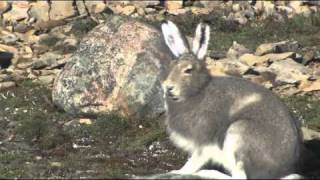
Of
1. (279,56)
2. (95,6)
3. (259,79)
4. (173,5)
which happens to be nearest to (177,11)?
(173,5)

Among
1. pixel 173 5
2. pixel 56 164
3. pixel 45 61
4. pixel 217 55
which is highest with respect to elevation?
pixel 56 164

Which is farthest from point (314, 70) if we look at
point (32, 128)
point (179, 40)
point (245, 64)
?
point (179, 40)

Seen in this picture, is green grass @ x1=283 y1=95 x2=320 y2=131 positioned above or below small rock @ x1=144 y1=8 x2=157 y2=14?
above

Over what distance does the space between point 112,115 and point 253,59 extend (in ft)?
22.1

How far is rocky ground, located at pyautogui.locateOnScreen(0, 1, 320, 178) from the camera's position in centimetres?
1449

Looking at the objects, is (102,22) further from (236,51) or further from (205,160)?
(205,160)

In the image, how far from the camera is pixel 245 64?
21875 millimetres

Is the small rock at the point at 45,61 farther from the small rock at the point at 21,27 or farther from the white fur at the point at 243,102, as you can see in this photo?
the white fur at the point at 243,102

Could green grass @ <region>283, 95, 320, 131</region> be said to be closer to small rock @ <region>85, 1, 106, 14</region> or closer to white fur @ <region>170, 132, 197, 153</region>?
white fur @ <region>170, 132, 197, 153</region>

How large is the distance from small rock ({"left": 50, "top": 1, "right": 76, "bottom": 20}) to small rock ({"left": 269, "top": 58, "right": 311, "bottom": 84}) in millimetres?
12965

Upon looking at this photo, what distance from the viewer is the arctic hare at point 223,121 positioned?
10.7 meters

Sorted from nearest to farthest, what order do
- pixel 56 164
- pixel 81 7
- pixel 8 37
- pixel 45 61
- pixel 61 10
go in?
pixel 56 164 < pixel 45 61 < pixel 8 37 < pixel 61 10 < pixel 81 7

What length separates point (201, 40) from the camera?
36.9 ft

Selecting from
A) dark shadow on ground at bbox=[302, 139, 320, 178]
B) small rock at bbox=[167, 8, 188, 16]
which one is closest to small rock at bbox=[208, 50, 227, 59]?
small rock at bbox=[167, 8, 188, 16]
